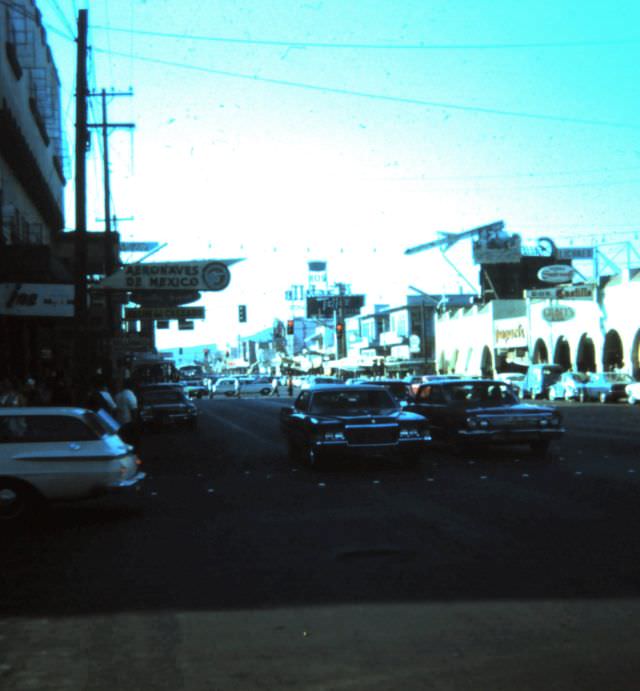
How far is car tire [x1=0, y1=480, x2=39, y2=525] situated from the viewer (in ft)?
35.6

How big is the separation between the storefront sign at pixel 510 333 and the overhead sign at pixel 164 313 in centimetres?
4148

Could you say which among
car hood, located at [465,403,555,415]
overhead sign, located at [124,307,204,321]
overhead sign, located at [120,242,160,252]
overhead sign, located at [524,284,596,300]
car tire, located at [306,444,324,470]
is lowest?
car tire, located at [306,444,324,470]

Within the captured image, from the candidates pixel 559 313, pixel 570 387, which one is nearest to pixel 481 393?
pixel 570 387

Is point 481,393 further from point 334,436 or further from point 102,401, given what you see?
point 102,401

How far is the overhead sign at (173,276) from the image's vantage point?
930 inches

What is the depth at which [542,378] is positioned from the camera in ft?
187

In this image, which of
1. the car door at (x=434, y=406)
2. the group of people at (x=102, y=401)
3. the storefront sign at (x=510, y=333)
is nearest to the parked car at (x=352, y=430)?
the car door at (x=434, y=406)

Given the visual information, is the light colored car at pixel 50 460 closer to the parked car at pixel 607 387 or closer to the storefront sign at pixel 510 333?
the parked car at pixel 607 387

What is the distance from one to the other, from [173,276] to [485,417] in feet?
32.6

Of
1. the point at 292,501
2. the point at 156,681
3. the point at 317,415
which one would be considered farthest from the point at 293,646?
the point at 317,415

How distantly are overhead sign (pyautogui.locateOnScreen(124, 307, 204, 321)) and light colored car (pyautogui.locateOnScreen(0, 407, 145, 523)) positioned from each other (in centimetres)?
2383

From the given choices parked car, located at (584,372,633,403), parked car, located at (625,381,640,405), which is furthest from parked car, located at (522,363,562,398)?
parked car, located at (625,381,640,405)

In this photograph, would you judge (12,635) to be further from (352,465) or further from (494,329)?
(494,329)

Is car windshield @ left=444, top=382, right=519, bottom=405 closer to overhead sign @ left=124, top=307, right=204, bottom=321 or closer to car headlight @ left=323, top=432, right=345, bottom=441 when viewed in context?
car headlight @ left=323, top=432, right=345, bottom=441
